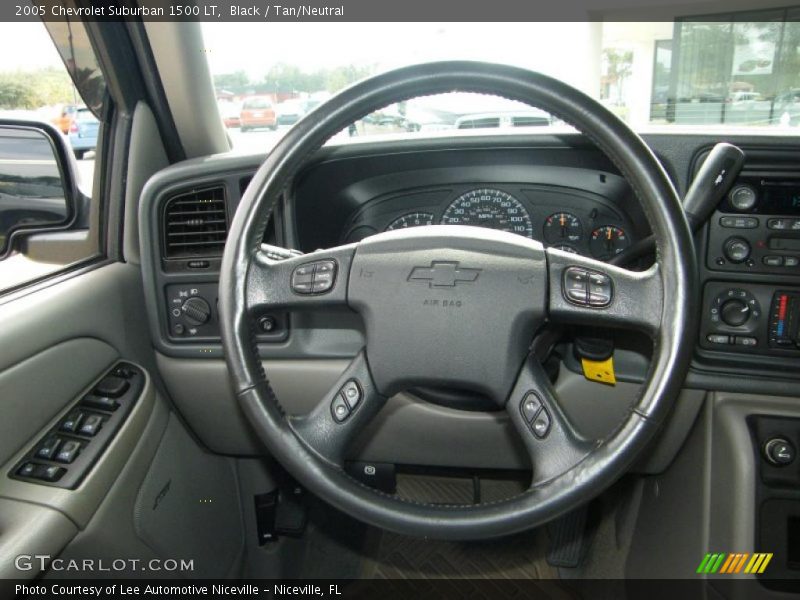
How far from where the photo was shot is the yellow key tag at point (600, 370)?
54.6 inches

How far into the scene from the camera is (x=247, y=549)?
1.98m

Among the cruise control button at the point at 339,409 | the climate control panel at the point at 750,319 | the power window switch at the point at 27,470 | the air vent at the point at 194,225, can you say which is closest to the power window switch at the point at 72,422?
the power window switch at the point at 27,470

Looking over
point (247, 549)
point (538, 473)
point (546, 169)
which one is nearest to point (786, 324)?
point (546, 169)

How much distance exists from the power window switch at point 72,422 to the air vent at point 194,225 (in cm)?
44

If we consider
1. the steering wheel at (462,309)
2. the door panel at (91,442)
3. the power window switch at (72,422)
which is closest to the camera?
the steering wheel at (462,309)

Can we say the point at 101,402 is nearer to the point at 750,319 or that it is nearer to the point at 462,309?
the point at 462,309

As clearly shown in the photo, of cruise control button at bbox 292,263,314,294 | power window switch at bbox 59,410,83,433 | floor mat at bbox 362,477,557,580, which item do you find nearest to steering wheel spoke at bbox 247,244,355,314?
cruise control button at bbox 292,263,314,294

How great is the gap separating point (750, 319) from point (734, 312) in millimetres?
37

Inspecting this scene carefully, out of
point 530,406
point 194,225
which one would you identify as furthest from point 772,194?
point 194,225

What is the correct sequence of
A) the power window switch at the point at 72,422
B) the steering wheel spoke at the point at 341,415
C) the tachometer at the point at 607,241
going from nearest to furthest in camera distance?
the steering wheel spoke at the point at 341,415, the power window switch at the point at 72,422, the tachometer at the point at 607,241

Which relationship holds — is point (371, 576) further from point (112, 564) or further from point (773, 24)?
point (773, 24)

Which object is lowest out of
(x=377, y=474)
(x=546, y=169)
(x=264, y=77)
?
(x=377, y=474)

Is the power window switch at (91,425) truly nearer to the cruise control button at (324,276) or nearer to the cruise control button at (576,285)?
the cruise control button at (324,276)

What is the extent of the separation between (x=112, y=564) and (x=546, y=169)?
1330 mm
